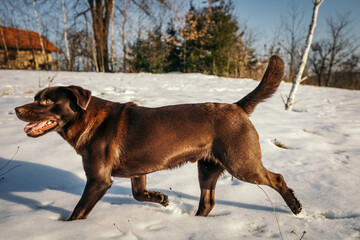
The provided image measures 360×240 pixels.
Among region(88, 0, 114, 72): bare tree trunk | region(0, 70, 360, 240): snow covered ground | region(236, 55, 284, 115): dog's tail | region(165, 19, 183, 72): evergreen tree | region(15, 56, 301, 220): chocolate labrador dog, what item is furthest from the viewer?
region(165, 19, 183, 72): evergreen tree

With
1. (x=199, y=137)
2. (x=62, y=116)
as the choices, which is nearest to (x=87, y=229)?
(x=62, y=116)

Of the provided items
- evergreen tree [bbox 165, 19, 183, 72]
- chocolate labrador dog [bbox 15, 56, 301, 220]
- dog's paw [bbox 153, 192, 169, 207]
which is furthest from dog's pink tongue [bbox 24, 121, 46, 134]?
evergreen tree [bbox 165, 19, 183, 72]

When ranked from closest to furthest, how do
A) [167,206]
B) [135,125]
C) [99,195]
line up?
1. [99,195]
2. [135,125]
3. [167,206]

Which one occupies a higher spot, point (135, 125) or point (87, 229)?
point (135, 125)

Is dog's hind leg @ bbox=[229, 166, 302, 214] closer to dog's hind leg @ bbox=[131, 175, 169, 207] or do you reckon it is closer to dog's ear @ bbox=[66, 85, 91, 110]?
dog's hind leg @ bbox=[131, 175, 169, 207]

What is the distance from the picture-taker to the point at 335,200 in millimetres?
2090

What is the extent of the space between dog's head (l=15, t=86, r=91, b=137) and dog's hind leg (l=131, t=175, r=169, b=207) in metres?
0.87

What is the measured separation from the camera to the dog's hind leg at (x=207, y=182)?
2021 mm

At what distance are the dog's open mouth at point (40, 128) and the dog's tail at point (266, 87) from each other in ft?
5.74

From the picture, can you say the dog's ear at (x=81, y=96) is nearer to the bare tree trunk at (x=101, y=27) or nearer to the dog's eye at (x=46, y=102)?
the dog's eye at (x=46, y=102)

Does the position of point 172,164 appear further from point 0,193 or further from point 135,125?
point 0,193

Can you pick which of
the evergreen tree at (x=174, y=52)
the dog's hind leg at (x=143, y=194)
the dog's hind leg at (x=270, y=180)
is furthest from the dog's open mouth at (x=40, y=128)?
the evergreen tree at (x=174, y=52)

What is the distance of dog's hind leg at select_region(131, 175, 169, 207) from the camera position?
2.06 meters

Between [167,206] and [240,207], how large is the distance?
2.41 ft
